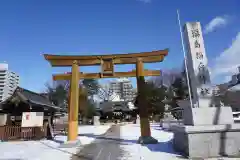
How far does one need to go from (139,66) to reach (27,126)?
10.5m

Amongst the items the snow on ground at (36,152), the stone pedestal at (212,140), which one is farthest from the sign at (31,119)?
the stone pedestal at (212,140)

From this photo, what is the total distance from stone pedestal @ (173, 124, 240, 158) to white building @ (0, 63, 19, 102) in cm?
10519

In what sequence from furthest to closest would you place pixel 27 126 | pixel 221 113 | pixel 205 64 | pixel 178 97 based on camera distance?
pixel 178 97 < pixel 27 126 < pixel 205 64 < pixel 221 113

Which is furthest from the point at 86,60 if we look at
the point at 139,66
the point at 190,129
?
the point at 190,129

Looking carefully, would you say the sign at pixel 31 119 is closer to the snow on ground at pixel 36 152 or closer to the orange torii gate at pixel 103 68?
the snow on ground at pixel 36 152

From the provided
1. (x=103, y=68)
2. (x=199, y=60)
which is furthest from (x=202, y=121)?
(x=103, y=68)

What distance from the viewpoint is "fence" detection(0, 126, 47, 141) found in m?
17.2

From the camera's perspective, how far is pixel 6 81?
105 meters

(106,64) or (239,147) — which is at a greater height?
(106,64)

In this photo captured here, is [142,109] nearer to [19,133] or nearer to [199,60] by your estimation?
[199,60]

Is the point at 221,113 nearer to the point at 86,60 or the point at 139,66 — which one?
the point at 139,66

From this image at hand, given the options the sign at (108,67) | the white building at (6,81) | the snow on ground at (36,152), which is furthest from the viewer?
the white building at (6,81)

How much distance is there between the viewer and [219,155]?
8.16m

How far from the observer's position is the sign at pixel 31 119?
17016mm
